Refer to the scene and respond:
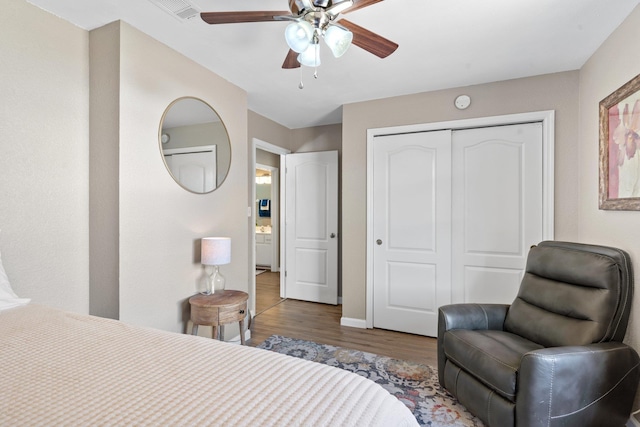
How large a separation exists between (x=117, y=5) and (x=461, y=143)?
2.92 metres

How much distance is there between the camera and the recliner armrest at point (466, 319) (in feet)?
6.80

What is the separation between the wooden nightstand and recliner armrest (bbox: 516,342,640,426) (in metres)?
1.80

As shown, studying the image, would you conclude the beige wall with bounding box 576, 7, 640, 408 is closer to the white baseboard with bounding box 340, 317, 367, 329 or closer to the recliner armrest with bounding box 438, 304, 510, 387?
the recliner armrest with bounding box 438, 304, 510, 387

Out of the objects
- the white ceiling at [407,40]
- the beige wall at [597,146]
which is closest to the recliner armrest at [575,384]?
the beige wall at [597,146]

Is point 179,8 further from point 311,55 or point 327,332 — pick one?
point 327,332

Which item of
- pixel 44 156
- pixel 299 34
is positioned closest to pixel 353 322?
pixel 299 34

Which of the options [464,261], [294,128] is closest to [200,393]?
[464,261]

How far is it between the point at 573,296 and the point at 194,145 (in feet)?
9.29

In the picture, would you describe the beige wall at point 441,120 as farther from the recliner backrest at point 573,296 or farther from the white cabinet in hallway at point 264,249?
the white cabinet in hallway at point 264,249

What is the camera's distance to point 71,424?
0.68 m

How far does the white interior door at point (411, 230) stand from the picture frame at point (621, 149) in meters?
1.15

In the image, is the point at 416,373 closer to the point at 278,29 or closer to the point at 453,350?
the point at 453,350

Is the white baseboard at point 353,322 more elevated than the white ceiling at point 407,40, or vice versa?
the white ceiling at point 407,40

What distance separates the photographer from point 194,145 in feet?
8.09
